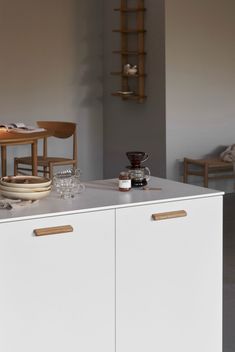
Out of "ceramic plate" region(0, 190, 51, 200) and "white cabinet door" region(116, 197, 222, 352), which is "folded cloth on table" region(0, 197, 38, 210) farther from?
"white cabinet door" region(116, 197, 222, 352)

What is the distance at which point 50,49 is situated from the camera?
7516 millimetres

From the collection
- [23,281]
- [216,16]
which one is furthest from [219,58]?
[23,281]

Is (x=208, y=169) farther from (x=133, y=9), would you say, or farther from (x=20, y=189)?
(x=20, y=189)

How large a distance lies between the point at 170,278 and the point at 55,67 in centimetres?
506

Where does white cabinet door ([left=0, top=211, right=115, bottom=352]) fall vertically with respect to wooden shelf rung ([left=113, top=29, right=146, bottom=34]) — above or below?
below

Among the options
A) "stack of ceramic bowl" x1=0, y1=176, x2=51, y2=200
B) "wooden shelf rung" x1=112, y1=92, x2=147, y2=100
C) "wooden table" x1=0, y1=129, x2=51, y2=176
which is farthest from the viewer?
"wooden shelf rung" x1=112, y1=92, x2=147, y2=100

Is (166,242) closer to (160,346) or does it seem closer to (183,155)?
(160,346)

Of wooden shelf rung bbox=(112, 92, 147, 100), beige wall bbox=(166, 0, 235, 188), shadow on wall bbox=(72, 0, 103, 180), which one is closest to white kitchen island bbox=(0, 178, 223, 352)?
beige wall bbox=(166, 0, 235, 188)

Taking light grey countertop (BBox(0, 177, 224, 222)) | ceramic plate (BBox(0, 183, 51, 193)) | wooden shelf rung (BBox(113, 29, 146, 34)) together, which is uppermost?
wooden shelf rung (BBox(113, 29, 146, 34))

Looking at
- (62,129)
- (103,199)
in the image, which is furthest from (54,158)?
(103,199)

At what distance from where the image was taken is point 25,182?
2.92 metres

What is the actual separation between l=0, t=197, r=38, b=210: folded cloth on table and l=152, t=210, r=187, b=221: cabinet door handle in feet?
1.53

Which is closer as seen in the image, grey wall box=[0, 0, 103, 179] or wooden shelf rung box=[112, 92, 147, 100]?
wooden shelf rung box=[112, 92, 147, 100]

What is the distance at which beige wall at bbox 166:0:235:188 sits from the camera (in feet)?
22.5
